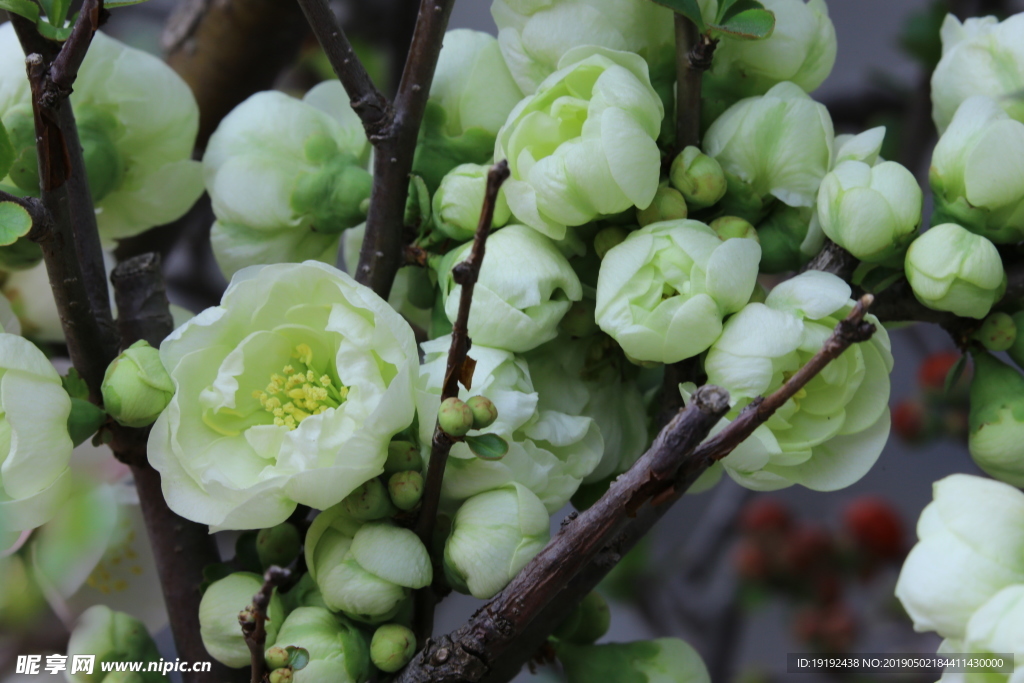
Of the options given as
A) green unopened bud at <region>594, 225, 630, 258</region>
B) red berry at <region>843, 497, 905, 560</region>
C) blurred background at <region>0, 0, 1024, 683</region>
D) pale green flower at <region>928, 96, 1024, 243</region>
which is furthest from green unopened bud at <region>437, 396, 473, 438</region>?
red berry at <region>843, 497, 905, 560</region>

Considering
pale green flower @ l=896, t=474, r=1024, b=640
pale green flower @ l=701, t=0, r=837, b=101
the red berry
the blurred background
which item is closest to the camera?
pale green flower @ l=896, t=474, r=1024, b=640

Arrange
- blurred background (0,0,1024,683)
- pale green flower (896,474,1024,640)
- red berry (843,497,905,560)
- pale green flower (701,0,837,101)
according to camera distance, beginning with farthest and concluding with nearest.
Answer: red berry (843,497,905,560) → blurred background (0,0,1024,683) → pale green flower (701,0,837,101) → pale green flower (896,474,1024,640)

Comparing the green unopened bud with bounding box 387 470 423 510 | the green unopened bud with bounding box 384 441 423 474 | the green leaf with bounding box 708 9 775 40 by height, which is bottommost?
the green unopened bud with bounding box 387 470 423 510

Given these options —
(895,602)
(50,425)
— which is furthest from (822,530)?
(50,425)

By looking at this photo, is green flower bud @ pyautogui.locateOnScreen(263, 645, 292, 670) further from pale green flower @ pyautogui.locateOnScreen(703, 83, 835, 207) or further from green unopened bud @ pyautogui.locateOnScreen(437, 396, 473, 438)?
pale green flower @ pyautogui.locateOnScreen(703, 83, 835, 207)

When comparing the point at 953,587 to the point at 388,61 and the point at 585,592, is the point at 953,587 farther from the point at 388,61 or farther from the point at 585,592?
the point at 388,61

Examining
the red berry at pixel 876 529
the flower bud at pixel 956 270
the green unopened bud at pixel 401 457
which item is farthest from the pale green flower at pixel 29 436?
the red berry at pixel 876 529

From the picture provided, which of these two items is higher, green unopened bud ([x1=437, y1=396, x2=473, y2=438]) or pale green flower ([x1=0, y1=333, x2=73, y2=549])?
green unopened bud ([x1=437, y1=396, x2=473, y2=438])

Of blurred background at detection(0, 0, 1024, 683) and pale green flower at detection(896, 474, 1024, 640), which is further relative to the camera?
blurred background at detection(0, 0, 1024, 683)
